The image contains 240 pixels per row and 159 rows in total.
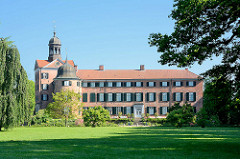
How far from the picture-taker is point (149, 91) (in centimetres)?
6969

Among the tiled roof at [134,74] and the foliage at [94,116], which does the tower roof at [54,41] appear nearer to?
the tiled roof at [134,74]

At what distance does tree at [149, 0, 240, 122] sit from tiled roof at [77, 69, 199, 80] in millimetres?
51054

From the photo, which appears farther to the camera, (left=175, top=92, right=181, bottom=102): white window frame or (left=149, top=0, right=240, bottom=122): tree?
(left=175, top=92, right=181, bottom=102): white window frame

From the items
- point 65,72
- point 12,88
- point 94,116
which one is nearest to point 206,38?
point 12,88

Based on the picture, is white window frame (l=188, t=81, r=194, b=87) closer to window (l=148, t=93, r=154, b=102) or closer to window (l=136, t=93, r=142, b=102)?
window (l=148, t=93, r=154, b=102)

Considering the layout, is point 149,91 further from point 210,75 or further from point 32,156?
point 32,156

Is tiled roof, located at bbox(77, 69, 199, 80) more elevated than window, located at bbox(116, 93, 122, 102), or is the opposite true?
tiled roof, located at bbox(77, 69, 199, 80)

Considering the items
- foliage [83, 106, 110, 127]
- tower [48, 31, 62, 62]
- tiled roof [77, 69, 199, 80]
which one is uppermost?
tower [48, 31, 62, 62]

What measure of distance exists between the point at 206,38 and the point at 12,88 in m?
21.0

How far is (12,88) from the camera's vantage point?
111ft

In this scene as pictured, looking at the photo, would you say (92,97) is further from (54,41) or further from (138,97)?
(54,41)

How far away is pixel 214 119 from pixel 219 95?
35382 millimetres

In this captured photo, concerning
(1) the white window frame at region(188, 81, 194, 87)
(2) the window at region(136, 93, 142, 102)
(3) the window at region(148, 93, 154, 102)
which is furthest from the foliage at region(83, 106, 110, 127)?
(1) the white window frame at region(188, 81, 194, 87)

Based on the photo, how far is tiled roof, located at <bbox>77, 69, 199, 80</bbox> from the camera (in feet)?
228
